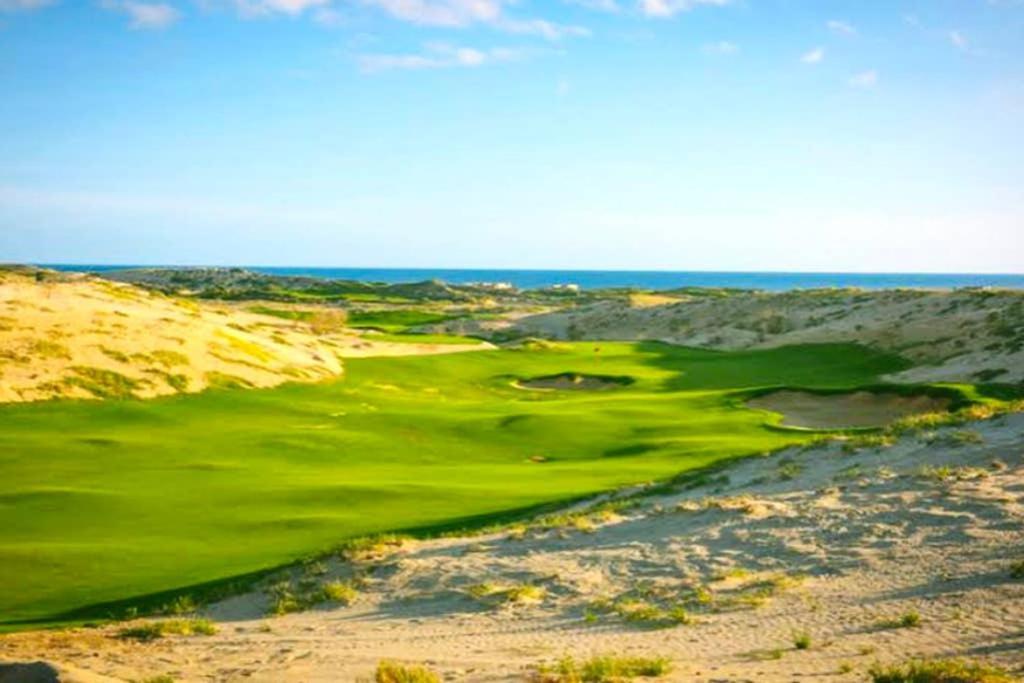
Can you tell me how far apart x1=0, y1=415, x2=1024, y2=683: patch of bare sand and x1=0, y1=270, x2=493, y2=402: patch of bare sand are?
2371 centimetres

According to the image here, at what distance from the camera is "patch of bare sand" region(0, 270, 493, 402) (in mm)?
35188

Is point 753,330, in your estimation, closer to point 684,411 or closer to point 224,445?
point 684,411

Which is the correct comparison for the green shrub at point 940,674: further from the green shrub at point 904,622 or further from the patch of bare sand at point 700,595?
the green shrub at point 904,622

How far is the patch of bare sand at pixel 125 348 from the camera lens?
115 ft

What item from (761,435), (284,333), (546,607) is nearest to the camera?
(546,607)

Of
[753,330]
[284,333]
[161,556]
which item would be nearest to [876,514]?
[161,556]

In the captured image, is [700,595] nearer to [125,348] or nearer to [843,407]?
[843,407]

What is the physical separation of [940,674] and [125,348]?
36.0 m

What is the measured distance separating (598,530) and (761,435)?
609 inches

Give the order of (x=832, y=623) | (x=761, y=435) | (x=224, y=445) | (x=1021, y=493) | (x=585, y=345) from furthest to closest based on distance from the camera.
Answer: (x=585, y=345)
(x=761, y=435)
(x=224, y=445)
(x=1021, y=493)
(x=832, y=623)

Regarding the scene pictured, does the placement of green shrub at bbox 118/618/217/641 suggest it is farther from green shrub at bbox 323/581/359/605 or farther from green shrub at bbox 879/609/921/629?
green shrub at bbox 879/609/921/629

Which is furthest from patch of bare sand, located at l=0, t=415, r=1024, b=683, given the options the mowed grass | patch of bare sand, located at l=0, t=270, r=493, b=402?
patch of bare sand, located at l=0, t=270, r=493, b=402

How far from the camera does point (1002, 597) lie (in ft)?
35.7

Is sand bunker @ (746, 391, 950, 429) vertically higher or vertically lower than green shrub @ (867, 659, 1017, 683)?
lower
